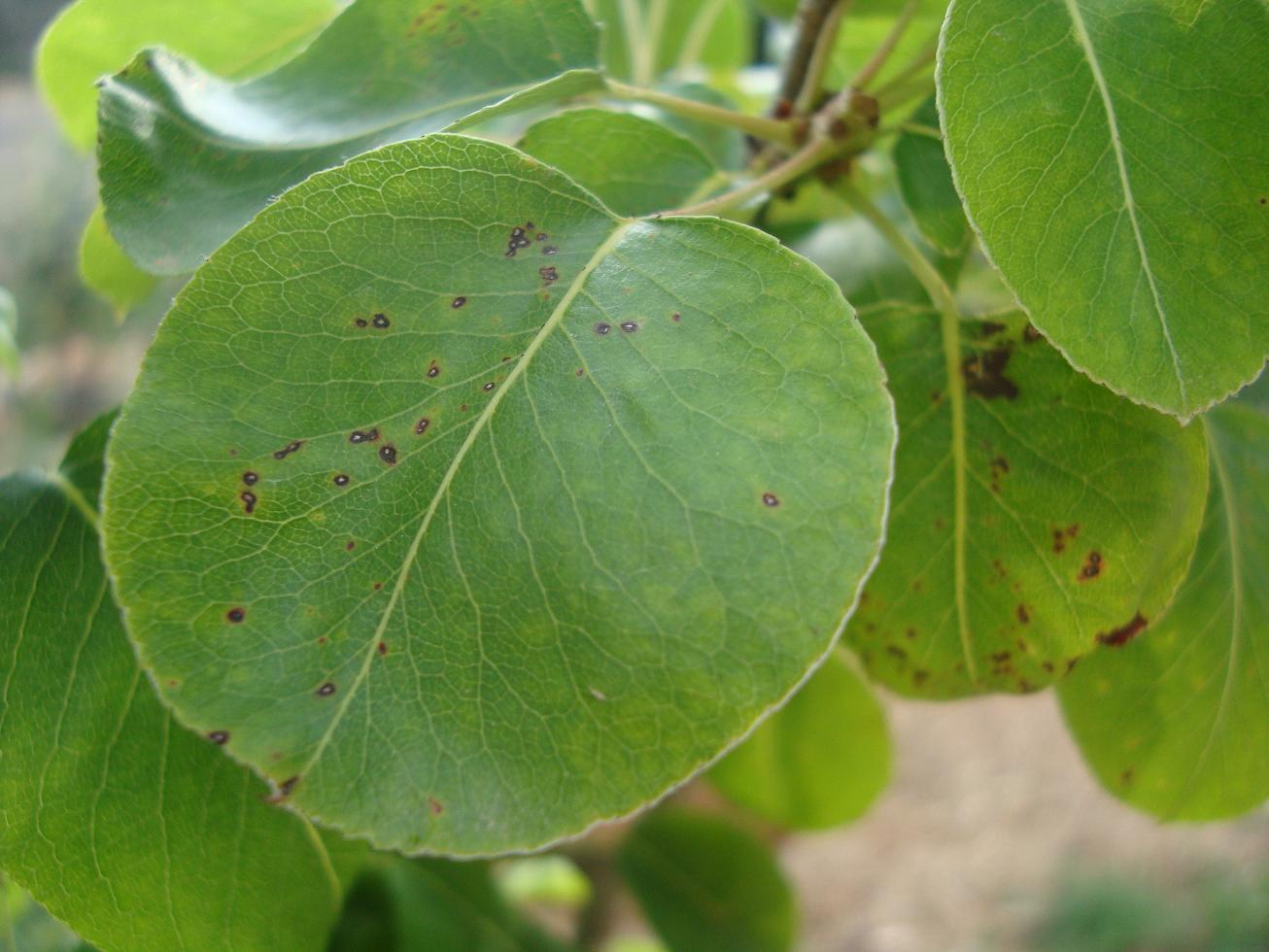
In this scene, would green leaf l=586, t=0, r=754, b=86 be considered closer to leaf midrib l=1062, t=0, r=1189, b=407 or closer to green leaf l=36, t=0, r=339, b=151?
green leaf l=36, t=0, r=339, b=151

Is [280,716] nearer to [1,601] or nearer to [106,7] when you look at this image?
[1,601]

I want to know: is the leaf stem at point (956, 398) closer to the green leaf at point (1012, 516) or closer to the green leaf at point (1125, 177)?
the green leaf at point (1012, 516)

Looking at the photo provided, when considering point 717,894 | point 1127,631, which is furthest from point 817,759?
point 1127,631

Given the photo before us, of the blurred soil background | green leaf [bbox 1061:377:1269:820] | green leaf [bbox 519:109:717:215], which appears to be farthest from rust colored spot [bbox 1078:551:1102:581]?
the blurred soil background

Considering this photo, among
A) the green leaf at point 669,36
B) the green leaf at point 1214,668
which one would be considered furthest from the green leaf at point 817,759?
the green leaf at point 669,36

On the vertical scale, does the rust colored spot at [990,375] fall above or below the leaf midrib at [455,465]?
below
